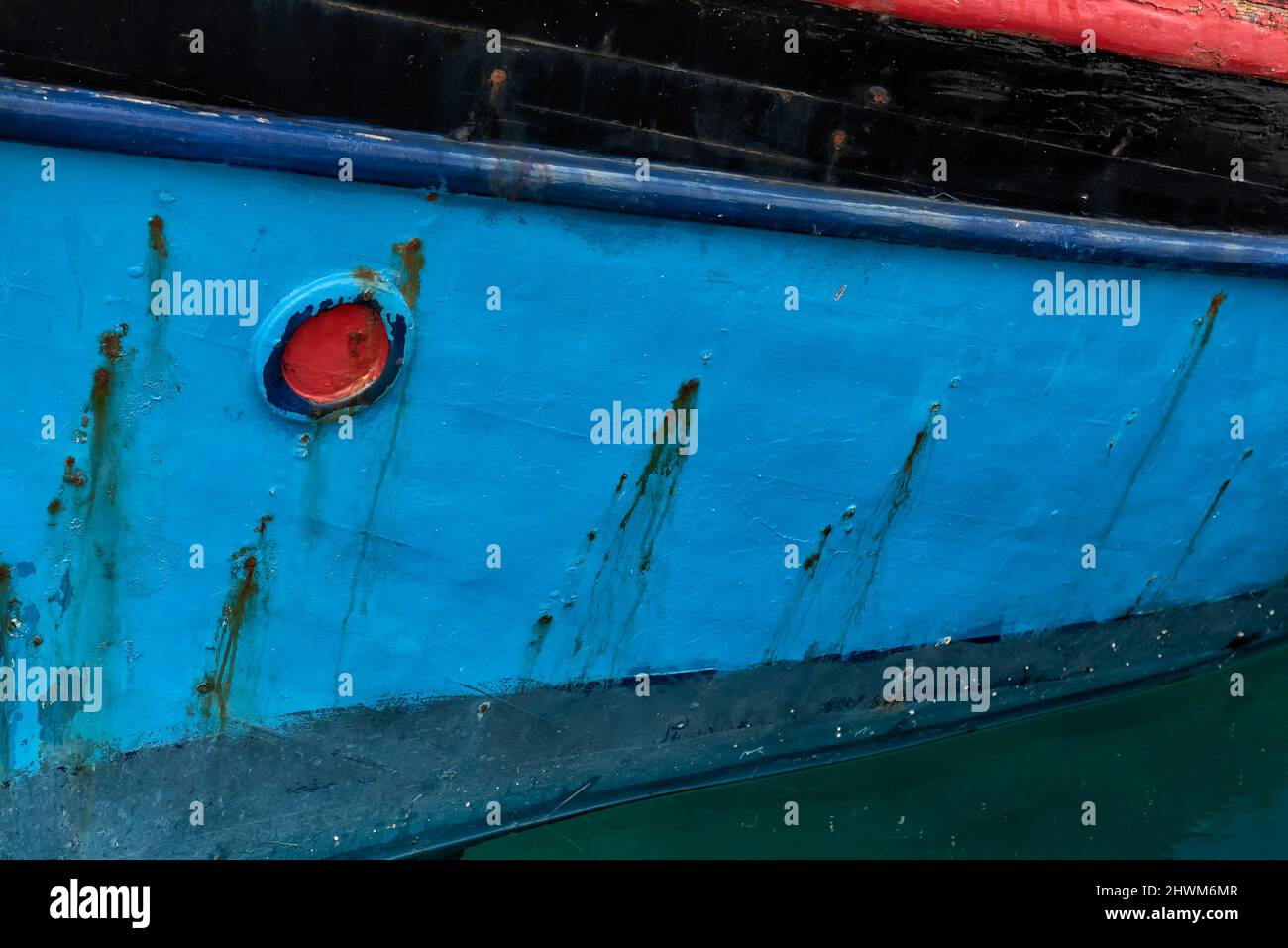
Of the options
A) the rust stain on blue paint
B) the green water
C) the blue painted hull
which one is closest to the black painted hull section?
the blue painted hull

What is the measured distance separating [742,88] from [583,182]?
461 millimetres

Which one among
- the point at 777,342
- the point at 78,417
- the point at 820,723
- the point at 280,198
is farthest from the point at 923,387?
the point at 78,417

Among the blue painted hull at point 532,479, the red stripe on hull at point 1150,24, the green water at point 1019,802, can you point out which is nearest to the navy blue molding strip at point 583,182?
the blue painted hull at point 532,479

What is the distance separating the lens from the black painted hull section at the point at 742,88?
2.82 m

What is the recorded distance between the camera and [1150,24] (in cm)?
344

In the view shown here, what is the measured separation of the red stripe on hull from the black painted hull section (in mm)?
37

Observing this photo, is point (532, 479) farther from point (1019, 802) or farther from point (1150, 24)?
point (1019, 802)

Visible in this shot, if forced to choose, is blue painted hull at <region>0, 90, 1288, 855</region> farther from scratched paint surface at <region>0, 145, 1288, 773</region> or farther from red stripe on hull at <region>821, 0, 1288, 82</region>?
red stripe on hull at <region>821, 0, 1288, 82</region>

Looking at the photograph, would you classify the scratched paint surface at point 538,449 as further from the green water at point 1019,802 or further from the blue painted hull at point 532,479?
the green water at point 1019,802

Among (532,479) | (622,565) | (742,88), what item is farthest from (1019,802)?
(742,88)

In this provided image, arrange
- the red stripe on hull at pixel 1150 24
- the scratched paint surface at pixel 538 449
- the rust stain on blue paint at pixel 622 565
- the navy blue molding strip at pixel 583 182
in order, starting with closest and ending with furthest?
the navy blue molding strip at pixel 583 182 < the scratched paint surface at pixel 538 449 < the red stripe on hull at pixel 1150 24 < the rust stain on blue paint at pixel 622 565

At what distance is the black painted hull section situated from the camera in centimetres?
282

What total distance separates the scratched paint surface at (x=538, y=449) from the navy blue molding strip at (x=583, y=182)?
50 millimetres

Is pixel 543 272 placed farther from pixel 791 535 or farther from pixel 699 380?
pixel 791 535
